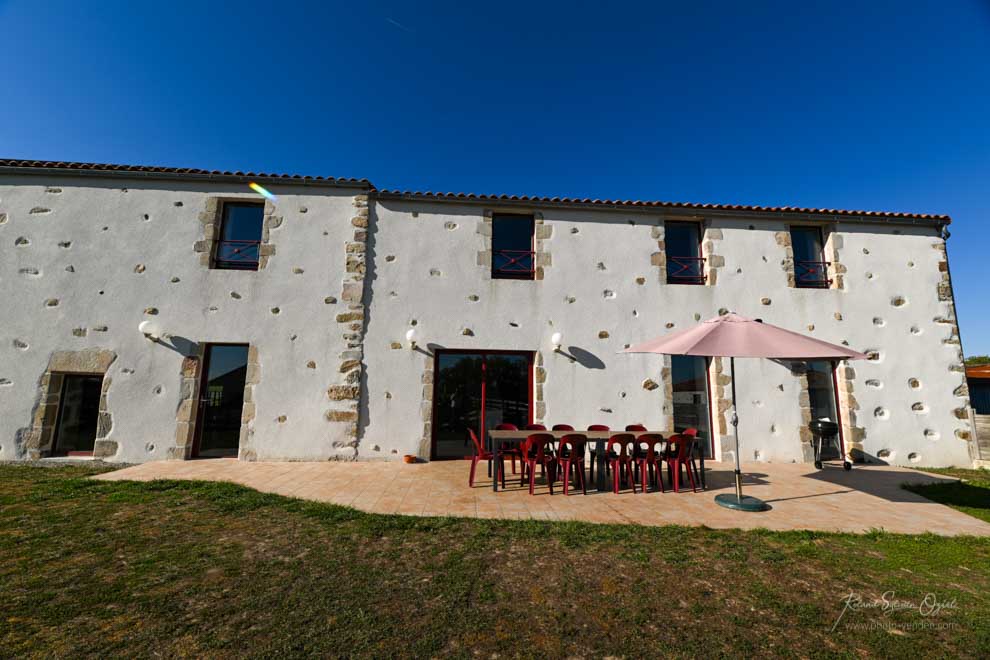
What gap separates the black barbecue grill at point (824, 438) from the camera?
22.4ft

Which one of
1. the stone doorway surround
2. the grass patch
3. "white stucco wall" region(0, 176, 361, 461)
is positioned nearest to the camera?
the grass patch

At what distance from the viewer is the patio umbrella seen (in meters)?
4.23

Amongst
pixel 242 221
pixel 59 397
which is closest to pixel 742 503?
pixel 242 221

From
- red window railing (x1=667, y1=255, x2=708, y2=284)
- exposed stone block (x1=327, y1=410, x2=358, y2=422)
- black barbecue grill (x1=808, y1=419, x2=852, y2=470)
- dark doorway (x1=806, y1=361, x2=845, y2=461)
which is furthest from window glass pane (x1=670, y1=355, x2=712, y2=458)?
exposed stone block (x1=327, y1=410, x2=358, y2=422)

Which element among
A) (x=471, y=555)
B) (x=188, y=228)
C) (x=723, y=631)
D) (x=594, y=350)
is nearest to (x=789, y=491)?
(x=594, y=350)

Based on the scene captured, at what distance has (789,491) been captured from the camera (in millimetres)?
5141

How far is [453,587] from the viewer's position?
2.49 m

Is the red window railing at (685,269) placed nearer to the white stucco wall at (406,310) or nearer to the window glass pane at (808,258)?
the white stucco wall at (406,310)

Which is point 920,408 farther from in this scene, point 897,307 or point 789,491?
point 789,491

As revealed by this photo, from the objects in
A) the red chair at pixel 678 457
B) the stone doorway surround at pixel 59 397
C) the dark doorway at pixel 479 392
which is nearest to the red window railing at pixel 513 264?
the dark doorway at pixel 479 392

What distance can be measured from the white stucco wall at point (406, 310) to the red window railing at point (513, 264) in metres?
0.34

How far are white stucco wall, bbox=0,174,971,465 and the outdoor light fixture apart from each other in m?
0.17

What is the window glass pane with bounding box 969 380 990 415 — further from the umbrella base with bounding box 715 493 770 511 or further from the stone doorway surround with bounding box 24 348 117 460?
the stone doorway surround with bounding box 24 348 117 460

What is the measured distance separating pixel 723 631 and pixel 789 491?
3942 mm
